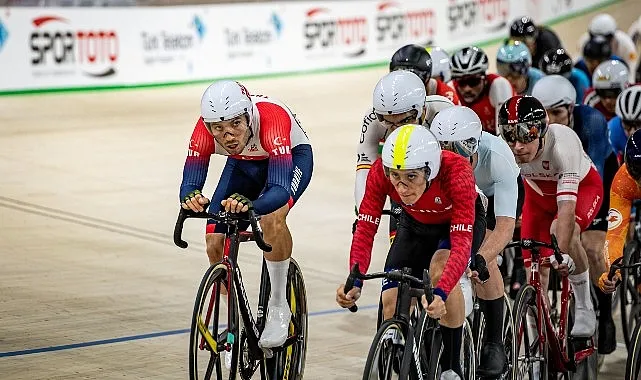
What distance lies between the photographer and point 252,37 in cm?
1830

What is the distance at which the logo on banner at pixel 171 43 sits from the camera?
1681 centimetres

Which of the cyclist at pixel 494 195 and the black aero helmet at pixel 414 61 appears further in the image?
the black aero helmet at pixel 414 61

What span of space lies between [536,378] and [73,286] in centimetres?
331

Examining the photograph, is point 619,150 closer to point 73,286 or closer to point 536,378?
point 536,378

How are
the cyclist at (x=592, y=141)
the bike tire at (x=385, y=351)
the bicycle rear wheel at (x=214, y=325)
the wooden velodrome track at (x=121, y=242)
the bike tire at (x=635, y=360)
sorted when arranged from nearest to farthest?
the bike tire at (x=385, y=351) → the bike tire at (x=635, y=360) → the bicycle rear wheel at (x=214, y=325) → the wooden velodrome track at (x=121, y=242) → the cyclist at (x=592, y=141)

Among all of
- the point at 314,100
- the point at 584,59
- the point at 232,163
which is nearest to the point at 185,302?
the point at 232,163

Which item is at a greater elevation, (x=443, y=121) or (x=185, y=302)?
(x=443, y=121)

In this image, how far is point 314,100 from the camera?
55.2 ft

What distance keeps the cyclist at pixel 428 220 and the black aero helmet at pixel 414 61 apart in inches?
59.7

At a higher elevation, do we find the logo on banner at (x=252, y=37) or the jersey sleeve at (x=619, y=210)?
the logo on banner at (x=252, y=37)

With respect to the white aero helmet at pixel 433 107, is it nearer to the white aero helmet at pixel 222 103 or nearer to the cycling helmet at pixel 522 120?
the cycling helmet at pixel 522 120

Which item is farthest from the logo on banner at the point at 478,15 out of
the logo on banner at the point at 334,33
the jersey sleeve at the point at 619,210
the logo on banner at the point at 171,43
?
the jersey sleeve at the point at 619,210

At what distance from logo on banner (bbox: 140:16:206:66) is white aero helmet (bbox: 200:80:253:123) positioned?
12.1 metres

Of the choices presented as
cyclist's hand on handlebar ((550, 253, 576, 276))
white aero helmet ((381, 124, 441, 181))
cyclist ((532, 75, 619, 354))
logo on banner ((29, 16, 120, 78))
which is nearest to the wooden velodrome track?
cyclist ((532, 75, 619, 354))
